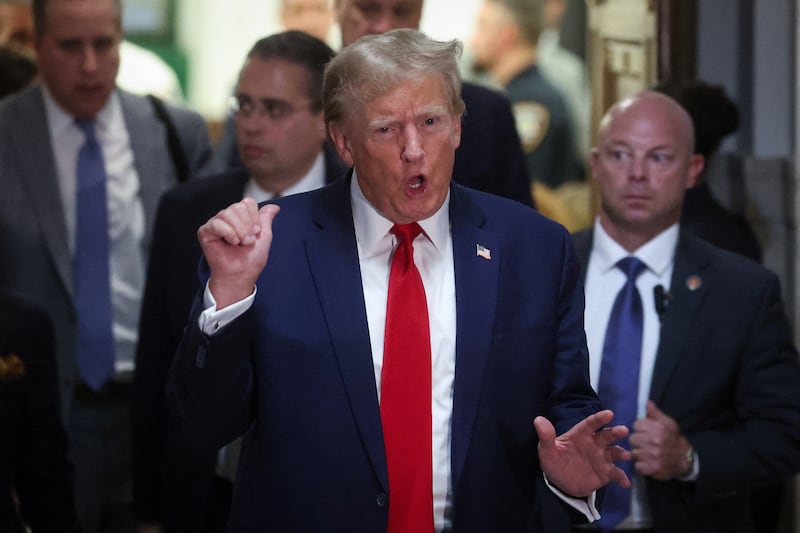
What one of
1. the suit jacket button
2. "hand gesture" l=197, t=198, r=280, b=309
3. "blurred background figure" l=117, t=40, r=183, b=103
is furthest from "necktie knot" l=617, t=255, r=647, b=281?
"blurred background figure" l=117, t=40, r=183, b=103

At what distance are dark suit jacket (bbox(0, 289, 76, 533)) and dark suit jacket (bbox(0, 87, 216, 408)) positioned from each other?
2.73 ft

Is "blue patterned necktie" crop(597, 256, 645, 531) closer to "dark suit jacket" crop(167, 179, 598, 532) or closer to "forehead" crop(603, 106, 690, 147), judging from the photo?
"forehead" crop(603, 106, 690, 147)

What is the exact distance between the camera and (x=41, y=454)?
12.3 feet

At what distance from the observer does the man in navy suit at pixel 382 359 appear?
9.05 ft

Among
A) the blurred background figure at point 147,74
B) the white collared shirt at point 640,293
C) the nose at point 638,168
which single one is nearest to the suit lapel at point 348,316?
the white collared shirt at point 640,293

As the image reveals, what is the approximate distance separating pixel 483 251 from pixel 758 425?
1262mm

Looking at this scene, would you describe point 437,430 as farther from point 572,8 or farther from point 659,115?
point 572,8

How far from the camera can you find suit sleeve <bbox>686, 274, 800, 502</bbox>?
373 cm

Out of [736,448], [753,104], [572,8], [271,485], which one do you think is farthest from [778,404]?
[572,8]

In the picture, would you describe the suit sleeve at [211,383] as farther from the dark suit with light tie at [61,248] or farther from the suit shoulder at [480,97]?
the dark suit with light tie at [61,248]

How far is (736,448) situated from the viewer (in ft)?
12.3

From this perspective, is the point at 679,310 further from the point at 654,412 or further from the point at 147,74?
the point at 147,74

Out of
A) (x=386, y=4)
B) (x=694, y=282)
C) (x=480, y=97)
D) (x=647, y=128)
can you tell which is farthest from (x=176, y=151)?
(x=694, y=282)

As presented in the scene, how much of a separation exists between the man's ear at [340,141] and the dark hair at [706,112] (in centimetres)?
218
